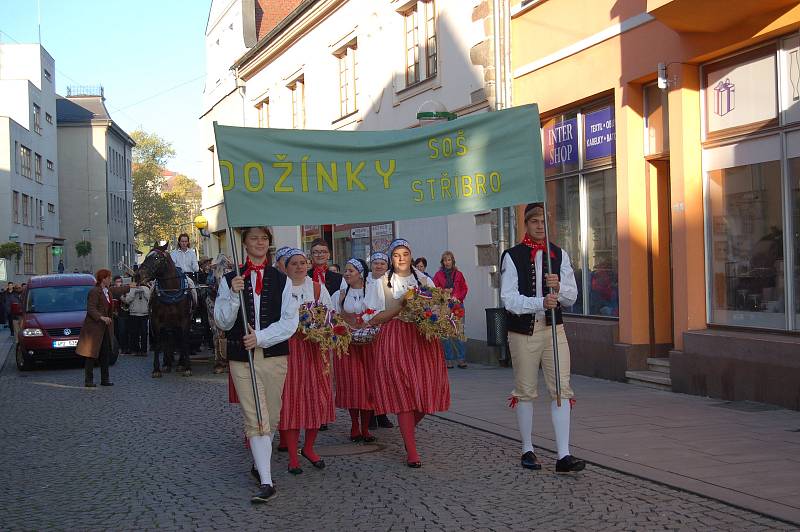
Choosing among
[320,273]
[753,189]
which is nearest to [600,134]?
[753,189]

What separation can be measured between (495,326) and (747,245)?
4951 millimetres

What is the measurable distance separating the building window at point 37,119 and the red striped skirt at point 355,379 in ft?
193

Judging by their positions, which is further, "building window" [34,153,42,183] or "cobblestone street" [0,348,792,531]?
"building window" [34,153,42,183]

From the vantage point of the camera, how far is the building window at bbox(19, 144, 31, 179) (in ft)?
185

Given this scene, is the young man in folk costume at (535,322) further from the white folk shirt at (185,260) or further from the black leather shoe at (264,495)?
the white folk shirt at (185,260)

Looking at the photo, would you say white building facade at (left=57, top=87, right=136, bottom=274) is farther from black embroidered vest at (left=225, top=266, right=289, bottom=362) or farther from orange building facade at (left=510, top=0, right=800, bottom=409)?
black embroidered vest at (left=225, top=266, right=289, bottom=362)

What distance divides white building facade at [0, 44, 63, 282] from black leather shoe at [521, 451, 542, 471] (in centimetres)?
4529

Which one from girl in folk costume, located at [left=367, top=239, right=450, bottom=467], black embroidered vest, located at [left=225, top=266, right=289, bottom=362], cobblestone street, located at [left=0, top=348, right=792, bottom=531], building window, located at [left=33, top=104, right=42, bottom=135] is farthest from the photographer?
building window, located at [left=33, top=104, right=42, bottom=135]

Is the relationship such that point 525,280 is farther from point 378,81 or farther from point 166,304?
point 378,81

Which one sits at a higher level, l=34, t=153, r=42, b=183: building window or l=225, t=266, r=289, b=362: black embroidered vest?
l=34, t=153, r=42, b=183: building window

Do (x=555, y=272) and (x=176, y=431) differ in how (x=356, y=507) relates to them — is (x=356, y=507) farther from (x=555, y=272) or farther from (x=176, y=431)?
(x=176, y=431)

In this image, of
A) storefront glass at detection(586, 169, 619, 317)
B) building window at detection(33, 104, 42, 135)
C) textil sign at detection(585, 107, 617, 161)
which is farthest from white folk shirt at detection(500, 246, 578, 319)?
building window at detection(33, 104, 42, 135)

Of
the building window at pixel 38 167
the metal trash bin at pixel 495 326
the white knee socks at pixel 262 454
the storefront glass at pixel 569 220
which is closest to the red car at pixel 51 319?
the metal trash bin at pixel 495 326

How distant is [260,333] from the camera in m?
6.82
